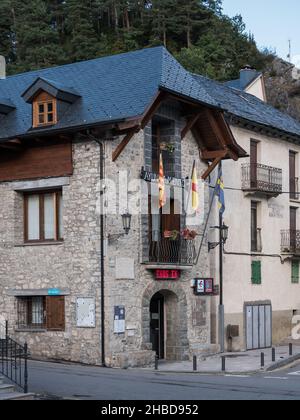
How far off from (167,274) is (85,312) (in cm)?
315

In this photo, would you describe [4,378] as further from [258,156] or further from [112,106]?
[258,156]

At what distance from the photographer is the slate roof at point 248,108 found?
30422 mm

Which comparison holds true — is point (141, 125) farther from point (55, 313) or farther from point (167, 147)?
point (55, 313)

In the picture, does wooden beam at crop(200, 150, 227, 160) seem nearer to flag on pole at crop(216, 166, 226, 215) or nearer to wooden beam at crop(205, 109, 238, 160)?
wooden beam at crop(205, 109, 238, 160)

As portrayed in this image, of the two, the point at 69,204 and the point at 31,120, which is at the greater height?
the point at 31,120

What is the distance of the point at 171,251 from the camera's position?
24.8 metres

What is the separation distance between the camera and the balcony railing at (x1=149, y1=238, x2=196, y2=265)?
24234mm

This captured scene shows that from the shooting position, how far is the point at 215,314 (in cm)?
2764

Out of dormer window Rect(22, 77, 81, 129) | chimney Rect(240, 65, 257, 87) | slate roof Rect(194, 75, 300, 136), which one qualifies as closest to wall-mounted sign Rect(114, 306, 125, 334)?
dormer window Rect(22, 77, 81, 129)

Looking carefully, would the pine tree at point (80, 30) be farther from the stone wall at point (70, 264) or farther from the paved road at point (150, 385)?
the paved road at point (150, 385)

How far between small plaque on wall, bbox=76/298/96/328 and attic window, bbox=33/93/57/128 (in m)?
5.66

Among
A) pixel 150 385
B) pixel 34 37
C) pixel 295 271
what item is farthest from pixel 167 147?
pixel 34 37

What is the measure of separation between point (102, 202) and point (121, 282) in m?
2.50
